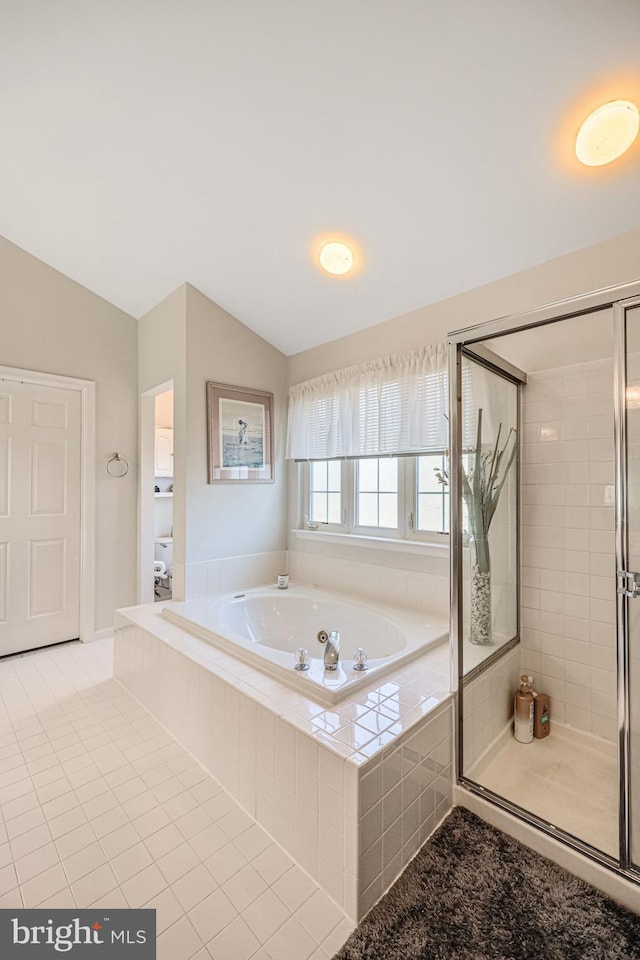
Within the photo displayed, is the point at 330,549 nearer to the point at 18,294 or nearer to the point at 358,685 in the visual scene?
the point at 358,685

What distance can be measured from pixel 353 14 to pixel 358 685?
2.32 m

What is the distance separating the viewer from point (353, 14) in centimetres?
136

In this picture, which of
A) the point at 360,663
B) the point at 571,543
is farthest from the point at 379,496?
the point at 360,663

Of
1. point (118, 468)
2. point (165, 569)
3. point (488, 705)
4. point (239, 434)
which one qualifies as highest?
point (239, 434)

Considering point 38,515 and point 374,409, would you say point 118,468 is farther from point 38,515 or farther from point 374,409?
point 374,409

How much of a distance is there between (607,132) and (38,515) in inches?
147

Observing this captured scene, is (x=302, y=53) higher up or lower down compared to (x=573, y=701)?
higher up

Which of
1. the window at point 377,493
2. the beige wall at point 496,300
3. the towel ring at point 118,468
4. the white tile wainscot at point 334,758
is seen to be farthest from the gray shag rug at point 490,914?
the towel ring at point 118,468

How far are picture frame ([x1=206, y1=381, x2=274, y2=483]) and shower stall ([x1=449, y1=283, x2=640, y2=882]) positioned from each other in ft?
5.72

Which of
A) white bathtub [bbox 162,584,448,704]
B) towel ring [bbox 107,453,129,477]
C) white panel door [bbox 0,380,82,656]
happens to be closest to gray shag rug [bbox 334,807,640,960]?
white bathtub [bbox 162,584,448,704]

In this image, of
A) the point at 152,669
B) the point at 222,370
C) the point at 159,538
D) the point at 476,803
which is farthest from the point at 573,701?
the point at 159,538

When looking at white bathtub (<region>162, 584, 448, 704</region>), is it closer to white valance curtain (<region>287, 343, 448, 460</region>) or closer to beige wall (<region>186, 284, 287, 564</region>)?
beige wall (<region>186, 284, 287, 564</region>)

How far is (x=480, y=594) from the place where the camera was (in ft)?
6.58

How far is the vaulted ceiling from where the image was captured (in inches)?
54.1
